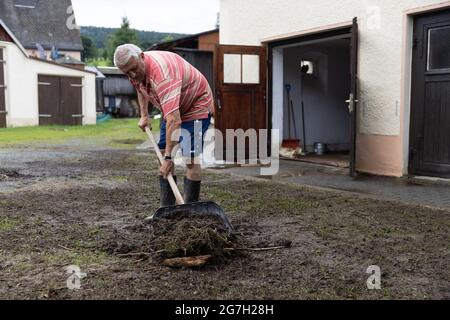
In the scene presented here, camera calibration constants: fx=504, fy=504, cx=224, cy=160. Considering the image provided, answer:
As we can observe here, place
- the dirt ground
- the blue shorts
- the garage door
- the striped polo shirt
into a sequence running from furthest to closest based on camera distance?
the garage door, the blue shorts, the striped polo shirt, the dirt ground

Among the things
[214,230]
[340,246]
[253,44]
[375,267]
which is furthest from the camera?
[253,44]

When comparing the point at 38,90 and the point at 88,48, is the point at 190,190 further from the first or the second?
the point at 88,48

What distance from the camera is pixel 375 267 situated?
3.24m

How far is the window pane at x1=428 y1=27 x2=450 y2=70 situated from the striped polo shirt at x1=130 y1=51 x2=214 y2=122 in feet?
12.7

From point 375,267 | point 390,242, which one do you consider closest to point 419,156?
point 390,242

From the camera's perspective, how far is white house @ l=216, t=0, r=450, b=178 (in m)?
6.96

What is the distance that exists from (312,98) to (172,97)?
7.85 metres

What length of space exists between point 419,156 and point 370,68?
1.54 metres

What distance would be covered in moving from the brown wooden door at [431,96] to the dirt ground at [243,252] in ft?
5.89

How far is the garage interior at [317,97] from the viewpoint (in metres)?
10.7

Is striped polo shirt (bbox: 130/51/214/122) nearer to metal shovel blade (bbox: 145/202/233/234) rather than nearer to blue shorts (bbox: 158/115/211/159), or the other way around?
blue shorts (bbox: 158/115/211/159)

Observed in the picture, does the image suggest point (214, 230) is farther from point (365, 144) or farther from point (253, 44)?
point (253, 44)

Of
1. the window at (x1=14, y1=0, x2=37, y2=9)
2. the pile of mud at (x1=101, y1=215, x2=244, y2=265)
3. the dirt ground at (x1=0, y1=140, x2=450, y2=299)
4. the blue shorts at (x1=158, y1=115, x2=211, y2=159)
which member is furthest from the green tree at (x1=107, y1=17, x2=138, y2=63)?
the pile of mud at (x1=101, y1=215, x2=244, y2=265)
